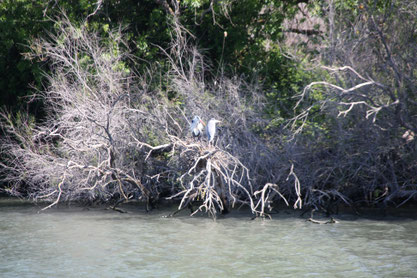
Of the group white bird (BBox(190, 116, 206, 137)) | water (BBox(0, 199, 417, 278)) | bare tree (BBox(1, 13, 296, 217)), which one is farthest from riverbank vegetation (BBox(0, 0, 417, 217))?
water (BBox(0, 199, 417, 278))

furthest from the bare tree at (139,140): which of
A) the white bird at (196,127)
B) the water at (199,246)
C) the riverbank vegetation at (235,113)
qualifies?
the water at (199,246)

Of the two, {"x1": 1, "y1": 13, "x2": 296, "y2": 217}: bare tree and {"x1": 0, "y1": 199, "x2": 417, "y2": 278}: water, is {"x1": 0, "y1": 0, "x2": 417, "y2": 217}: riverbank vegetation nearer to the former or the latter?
{"x1": 1, "y1": 13, "x2": 296, "y2": 217}: bare tree

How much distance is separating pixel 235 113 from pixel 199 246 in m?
4.40

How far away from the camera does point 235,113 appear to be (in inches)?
569

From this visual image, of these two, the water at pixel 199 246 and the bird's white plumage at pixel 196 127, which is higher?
the bird's white plumage at pixel 196 127

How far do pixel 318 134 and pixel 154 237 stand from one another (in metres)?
4.73

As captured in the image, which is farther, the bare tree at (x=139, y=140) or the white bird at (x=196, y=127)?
the bare tree at (x=139, y=140)

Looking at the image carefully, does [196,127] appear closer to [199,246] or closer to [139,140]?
[139,140]

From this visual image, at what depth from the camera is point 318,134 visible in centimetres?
1414

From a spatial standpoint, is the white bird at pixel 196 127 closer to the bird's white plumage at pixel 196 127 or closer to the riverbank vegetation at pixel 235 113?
the bird's white plumage at pixel 196 127

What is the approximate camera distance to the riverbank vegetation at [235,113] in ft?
42.7

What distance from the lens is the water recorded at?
30.5 ft

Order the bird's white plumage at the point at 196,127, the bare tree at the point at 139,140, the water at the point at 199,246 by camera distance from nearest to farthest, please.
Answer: the water at the point at 199,246 → the bird's white plumage at the point at 196,127 → the bare tree at the point at 139,140

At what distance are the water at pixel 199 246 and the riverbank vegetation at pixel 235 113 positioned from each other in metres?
0.62
